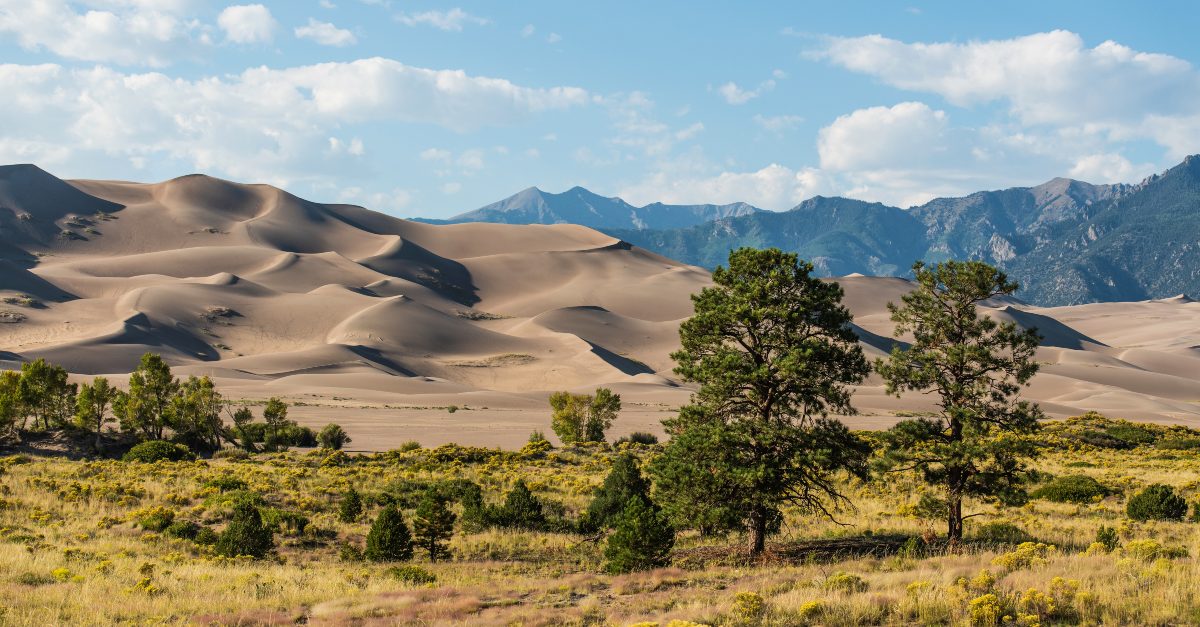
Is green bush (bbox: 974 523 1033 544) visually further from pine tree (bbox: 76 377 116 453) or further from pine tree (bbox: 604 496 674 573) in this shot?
pine tree (bbox: 76 377 116 453)

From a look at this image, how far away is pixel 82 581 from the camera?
14609mm

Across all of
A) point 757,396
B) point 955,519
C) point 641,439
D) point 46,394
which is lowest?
point 641,439

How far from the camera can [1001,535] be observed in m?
A: 20.4

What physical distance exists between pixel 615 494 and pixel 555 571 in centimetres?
770

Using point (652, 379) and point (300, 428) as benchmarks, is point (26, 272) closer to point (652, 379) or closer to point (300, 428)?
point (652, 379)

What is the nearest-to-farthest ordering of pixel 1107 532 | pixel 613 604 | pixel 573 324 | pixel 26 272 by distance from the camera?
pixel 613 604 < pixel 1107 532 < pixel 26 272 < pixel 573 324

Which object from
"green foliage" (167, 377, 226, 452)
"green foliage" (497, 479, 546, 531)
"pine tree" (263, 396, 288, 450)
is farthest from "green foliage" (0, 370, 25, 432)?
"green foliage" (497, 479, 546, 531)

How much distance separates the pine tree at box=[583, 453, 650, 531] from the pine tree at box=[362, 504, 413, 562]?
677 centimetres

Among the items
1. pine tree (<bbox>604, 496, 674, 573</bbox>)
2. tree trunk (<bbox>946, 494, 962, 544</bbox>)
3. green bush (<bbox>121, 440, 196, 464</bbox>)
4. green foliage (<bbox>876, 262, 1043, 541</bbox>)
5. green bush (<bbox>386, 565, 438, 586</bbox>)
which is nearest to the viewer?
green bush (<bbox>386, 565, 438, 586</bbox>)

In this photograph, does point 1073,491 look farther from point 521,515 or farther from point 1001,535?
point 521,515

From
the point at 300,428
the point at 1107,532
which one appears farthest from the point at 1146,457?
the point at 300,428

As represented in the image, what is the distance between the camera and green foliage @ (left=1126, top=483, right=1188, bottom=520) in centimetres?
2430

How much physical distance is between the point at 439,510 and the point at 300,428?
Result: 32.1 metres

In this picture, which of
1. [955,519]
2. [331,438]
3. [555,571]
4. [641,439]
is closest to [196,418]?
[331,438]
